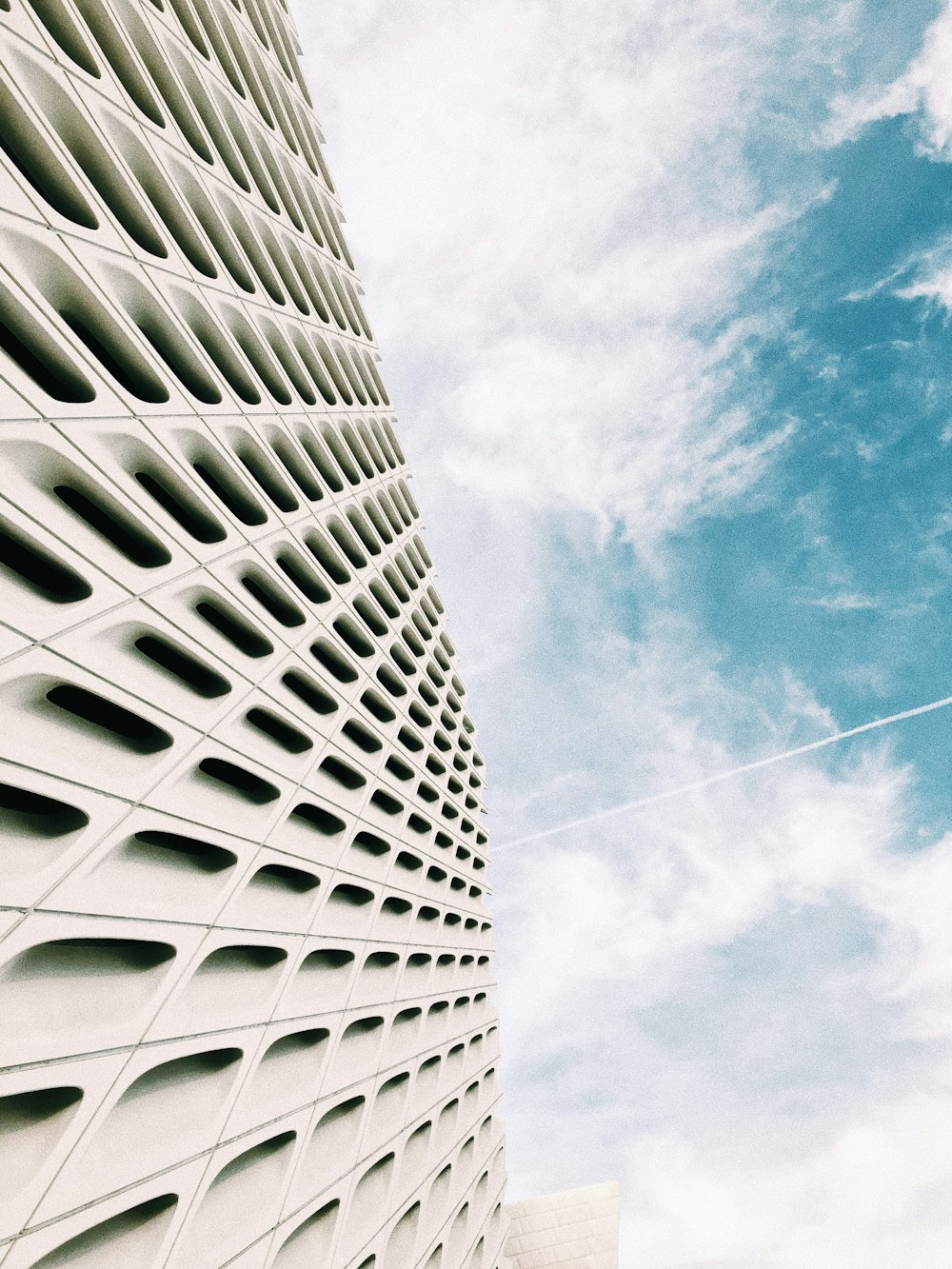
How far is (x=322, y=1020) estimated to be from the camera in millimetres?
13414

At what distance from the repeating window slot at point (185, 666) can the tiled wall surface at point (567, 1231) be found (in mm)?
42383

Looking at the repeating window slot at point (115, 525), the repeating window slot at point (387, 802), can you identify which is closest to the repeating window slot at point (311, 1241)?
the repeating window slot at point (387, 802)

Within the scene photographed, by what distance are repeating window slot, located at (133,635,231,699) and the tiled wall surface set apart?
4238 cm

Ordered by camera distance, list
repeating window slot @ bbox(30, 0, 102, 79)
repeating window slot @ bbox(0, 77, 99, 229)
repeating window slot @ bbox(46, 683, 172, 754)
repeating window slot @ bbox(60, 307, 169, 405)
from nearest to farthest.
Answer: repeating window slot @ bbox(0, 77, 99, 229) < repeating window slot @ bbox(46, 683, 172, 754) < repeating window slot @ bbox(60, 307, 169, 405) < repeating window slot @ bbox(30, 0, 102, 79)

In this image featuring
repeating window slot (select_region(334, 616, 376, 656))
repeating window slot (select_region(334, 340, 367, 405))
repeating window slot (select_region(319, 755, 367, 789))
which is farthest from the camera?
repeating window slot (select_region(334, 340, 367, 405))

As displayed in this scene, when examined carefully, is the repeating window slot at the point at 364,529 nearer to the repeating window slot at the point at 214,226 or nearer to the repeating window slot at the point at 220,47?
the repeating window slot at the point at 214,226

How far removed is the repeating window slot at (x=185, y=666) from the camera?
9.94 metres

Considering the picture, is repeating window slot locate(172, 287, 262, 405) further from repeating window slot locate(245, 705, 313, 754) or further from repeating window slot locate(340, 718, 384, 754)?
repeating window slot locate(340, 718, 384, 754)

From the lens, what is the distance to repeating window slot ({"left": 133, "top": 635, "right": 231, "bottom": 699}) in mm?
9938

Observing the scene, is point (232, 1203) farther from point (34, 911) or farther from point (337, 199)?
point (337, 199)

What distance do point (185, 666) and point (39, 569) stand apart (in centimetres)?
307

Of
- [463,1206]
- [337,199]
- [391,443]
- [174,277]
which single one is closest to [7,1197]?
[174,277]

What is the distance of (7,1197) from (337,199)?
3304 cm

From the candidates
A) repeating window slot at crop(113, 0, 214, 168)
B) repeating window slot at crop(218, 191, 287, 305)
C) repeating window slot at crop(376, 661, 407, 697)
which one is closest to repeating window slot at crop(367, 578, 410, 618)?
repeating window slot at crop(376, 661, 407, 697)
